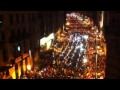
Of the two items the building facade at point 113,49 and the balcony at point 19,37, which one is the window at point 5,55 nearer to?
the balcony at point 19,37

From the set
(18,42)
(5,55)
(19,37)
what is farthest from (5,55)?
(19,37)

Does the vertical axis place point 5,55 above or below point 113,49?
above

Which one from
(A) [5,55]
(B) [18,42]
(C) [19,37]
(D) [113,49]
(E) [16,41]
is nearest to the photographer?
(A) [5,55]

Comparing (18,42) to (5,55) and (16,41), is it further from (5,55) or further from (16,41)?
(5,55)

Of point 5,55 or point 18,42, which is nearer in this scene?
point 5,55

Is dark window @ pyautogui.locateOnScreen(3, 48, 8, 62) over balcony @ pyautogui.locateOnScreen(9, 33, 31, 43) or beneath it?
beneath

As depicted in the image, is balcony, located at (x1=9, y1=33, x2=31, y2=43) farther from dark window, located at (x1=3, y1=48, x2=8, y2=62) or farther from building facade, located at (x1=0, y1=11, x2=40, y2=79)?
dark window, located at (x1=3, y1=48, x2=8, y2=62)

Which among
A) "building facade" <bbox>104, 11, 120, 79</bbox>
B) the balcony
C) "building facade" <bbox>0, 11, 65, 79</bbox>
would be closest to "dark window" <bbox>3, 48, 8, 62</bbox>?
"building facade" <bbox>0, 11, 65, 79</bbox>

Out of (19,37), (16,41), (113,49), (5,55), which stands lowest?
(113,49)
